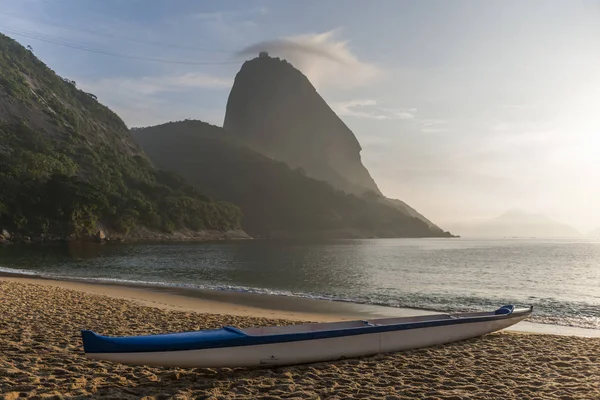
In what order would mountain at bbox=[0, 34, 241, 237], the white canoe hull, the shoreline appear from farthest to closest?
mountain at bbox=[0, 34, 241, 237]
the shoreline
the white canoe hull

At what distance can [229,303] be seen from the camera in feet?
69.3

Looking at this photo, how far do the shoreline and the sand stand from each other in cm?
588

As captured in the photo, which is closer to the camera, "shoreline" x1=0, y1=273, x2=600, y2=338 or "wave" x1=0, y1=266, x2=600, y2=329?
"shoreline" x1=0, y1=273, x2=600, y2=338

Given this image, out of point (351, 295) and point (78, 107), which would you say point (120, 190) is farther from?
point (351, 295)

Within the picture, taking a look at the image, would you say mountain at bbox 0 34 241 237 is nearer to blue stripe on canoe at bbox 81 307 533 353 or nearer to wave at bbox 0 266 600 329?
wave at bbox 0 266 600 329

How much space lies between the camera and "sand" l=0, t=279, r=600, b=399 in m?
6.93

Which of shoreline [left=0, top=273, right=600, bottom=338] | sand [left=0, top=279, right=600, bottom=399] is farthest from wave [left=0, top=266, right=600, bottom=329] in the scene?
sand [left=0, top=279, right=600, bottom=399]

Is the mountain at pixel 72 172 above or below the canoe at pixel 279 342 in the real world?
above

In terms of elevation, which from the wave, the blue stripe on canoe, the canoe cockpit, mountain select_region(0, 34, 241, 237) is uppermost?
mountain select_region(0, 34, 241, 237)

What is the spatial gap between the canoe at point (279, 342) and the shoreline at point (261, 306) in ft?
22.0

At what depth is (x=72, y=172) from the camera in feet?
341

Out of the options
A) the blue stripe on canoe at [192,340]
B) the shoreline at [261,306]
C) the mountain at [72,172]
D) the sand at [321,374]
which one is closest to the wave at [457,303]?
the shoreline at [261,306]

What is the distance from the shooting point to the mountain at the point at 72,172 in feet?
288

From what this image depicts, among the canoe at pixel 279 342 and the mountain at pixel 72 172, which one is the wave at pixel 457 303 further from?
the mountain at pixel 72 172
